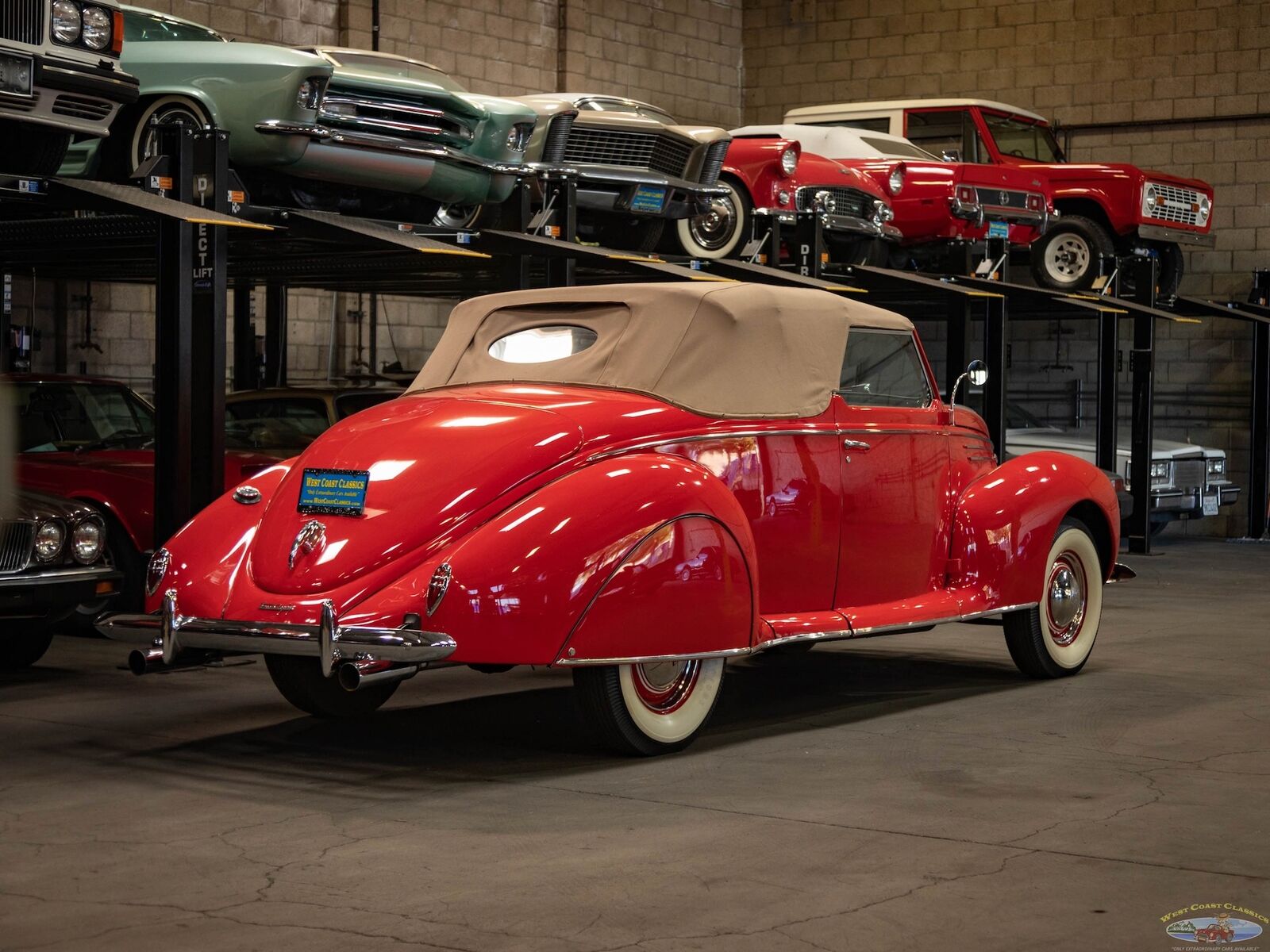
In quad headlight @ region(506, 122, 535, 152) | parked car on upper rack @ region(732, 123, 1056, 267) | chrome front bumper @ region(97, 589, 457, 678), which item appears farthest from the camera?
parked car on upper rack @ region(732, 123, 1056, 267)

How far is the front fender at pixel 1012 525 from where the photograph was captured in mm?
7621

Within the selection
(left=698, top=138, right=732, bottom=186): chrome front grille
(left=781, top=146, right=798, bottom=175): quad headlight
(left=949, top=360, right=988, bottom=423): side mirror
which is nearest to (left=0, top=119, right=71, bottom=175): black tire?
(left=949, top=360, right=988, bottom=423): side mirror

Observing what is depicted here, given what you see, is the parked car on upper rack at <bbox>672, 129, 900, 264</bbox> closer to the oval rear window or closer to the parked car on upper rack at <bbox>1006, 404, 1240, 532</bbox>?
the parked car on upper rack at <bbox>1006, 404, 1240, 532</bbox>

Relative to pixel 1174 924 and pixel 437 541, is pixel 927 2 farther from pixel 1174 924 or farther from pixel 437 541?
pixel 1174 924

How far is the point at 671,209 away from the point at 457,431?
730 centimetres

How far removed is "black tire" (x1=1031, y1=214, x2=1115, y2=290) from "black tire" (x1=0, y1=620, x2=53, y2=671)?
1263 cm

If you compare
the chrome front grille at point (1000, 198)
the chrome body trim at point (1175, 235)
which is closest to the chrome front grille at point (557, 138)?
the chrome front grille at point (1000, 198)

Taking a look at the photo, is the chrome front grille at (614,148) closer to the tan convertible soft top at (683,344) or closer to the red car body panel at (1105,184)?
the tan convertible soft top at (683,344)

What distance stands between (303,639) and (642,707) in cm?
126

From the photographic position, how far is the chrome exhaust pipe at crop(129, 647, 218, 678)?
604cm

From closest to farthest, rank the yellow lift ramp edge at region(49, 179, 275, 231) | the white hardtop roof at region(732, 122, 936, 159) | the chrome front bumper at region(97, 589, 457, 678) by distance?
the chrome front bumper at region(97, 589, 457, 678), the yellow lift ramp edge at region(49, 179, 275, 231), the white hardtop roof at region(732, 122, 936, 159)

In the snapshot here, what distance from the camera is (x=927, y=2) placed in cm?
2327

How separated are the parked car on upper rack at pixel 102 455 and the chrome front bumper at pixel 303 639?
10.4 feet

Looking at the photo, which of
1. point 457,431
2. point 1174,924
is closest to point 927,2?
point 457,431
